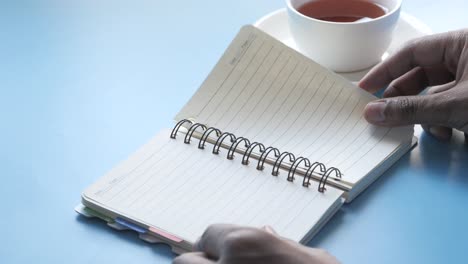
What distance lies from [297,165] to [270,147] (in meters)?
0.06

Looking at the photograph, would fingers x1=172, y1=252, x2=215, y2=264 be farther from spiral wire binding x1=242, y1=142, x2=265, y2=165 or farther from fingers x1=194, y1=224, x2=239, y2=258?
spiral wire binding x1=242, y1=142, x2=265, y2=165

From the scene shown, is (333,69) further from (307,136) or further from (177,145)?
(177,145)

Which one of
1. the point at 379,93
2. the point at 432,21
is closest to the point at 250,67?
the point at 379,93

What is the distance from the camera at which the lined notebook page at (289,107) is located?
1.12 metres

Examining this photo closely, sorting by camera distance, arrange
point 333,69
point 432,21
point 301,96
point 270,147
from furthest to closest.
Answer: point 432,21 < point 333,69 < point 301,96 < point 270,147

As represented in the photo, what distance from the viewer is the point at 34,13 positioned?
1.54m

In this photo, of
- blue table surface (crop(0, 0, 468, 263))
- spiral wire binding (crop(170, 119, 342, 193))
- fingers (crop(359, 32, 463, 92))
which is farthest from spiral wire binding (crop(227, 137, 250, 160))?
fingers (crop(359, 32, 463, 92))

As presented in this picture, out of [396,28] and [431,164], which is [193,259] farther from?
[396,28]

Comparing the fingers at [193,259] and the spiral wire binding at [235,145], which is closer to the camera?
the fingers at [193,259]

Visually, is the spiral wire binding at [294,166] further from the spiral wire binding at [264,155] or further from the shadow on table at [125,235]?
the shadow on table at [125,235]

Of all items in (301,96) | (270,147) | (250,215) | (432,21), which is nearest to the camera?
(250,215)

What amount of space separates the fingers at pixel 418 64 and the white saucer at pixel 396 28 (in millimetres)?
82

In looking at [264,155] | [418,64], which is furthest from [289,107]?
[418,64]

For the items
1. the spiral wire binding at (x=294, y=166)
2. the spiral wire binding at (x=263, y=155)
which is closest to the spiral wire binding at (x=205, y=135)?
the spiral wire binding at (x=263, y=155)
